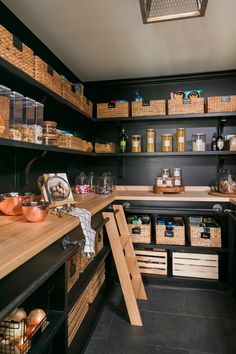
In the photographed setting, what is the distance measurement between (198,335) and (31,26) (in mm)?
2483

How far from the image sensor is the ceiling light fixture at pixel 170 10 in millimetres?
1360

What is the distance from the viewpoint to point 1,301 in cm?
72

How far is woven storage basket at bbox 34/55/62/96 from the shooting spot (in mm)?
1491

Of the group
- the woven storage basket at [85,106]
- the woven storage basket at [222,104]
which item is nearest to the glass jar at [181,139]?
the woven storage basket at [222,104]

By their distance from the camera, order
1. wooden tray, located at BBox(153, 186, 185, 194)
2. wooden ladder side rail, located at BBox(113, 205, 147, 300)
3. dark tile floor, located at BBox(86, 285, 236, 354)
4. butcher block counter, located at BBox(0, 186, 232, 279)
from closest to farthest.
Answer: butcher block counter, located at BBox(0, 186, 232, 279) → dark tile floor, located at BBox(86, 285, 236, 354) → wooden ladder side rail, located at BBox(113, 205, 147, 300) → wooden tray, located at BBox(153, 186, 185, 194)

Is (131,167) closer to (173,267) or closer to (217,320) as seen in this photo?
(173,267)

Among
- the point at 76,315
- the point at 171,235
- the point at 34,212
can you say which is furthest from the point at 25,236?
the point at 171,235

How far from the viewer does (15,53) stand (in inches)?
50.4

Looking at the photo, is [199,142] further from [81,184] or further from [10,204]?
[10,204]

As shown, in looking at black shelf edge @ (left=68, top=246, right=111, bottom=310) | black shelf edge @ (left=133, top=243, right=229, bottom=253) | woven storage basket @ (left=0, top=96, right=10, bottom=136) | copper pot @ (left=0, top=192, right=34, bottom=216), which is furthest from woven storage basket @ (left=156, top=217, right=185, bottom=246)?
woven storage basket @ (left=0, top=96, right=10, bottom=136)

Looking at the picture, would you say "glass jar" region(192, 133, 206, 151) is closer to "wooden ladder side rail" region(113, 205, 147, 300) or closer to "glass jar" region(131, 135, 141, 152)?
"glass jar" region(131, 135, 141, 152)

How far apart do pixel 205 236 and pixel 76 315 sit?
1346 millimetres

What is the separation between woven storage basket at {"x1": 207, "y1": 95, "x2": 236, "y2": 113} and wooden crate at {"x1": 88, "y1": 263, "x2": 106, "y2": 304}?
73.8 inches

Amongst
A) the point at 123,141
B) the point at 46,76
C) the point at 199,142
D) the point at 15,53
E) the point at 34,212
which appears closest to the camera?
the point at 34,212
